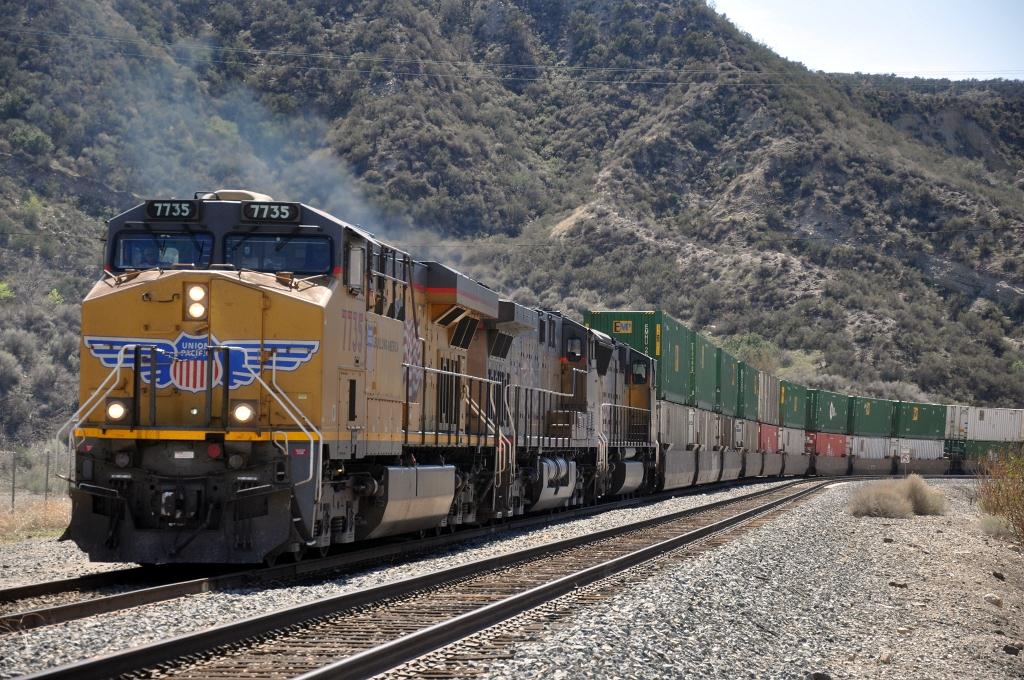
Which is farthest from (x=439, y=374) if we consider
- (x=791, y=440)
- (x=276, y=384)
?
(x=791, y=440)

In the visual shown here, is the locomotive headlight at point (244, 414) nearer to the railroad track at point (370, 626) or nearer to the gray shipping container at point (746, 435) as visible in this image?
the railroad track at point (370, 626)

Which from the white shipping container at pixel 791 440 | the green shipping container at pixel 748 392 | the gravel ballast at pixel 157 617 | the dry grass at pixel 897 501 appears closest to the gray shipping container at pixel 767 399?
the green shipping container at pixel 748 392

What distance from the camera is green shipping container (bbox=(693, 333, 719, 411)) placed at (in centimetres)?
3438

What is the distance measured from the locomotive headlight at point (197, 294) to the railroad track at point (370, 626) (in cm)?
337

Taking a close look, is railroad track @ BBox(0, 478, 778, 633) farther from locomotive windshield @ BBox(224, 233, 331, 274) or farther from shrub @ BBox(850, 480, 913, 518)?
shrub @ BBox(850, 480, 913, 518)

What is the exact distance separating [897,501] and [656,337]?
23.1 ft

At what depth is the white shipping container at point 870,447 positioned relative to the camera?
187 feet

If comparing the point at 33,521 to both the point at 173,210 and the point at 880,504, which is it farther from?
the point at 880,504

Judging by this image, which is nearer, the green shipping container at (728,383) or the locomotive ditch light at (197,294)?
the locomotive ditch light at (197,294)

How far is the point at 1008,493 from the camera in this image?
22312 mm

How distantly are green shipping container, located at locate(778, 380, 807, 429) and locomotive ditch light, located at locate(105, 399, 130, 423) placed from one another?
38.9m

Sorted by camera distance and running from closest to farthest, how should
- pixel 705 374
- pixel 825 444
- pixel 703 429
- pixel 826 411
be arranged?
pixel 703 429
pixel 705 374
pixel 826 411
pixel 825 444

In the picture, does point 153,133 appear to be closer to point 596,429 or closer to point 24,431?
point 24,431

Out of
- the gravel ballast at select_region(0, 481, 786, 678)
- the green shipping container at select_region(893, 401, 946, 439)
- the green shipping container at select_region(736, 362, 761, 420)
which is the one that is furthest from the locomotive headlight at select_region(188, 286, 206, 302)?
the green shipping container at select_region(893, 401, 946, 439)
